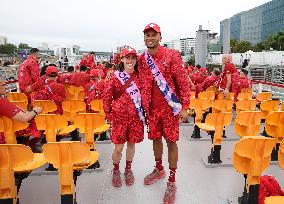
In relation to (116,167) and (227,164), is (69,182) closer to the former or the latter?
(116,167)

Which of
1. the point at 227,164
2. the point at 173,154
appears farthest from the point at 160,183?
the point at 227,164

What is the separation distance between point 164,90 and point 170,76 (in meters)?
0.17

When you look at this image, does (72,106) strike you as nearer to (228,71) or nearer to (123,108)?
(123,108)

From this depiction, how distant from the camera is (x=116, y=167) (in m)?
3.70

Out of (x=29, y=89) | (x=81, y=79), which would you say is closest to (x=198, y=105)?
(x=29, y=89)

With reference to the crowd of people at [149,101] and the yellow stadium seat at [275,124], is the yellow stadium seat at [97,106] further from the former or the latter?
the yellow stadium seat at [275,124]

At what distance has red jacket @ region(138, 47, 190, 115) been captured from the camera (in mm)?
3334

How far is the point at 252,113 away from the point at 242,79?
15.1ft

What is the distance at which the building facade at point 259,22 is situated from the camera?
8175 centimetres

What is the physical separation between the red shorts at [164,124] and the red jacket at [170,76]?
12cm

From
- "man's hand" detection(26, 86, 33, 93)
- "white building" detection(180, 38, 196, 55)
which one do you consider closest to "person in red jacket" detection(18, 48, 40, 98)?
"man's hand" detection(26, 86, 33, 93)

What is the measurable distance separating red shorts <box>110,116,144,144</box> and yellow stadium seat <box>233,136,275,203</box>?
1187 mm

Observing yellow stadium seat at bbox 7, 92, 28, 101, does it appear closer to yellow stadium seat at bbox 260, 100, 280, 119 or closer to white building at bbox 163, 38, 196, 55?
yellow stadium seat at bbox 260, 100, 280, 119

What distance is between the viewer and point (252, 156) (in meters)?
A: 2.75
